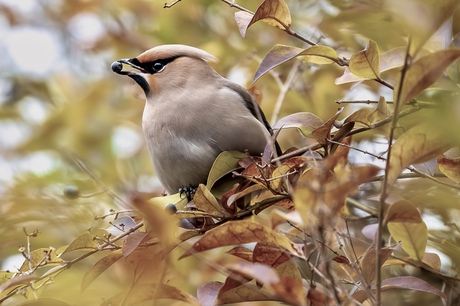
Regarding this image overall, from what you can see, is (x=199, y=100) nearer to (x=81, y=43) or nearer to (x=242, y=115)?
(x=242, y=115)

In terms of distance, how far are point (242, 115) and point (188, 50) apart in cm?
50

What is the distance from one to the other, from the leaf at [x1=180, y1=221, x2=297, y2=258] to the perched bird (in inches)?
39.7

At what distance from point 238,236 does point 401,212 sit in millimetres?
343

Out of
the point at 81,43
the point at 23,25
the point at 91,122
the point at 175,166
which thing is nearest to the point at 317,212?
the point at 175,166

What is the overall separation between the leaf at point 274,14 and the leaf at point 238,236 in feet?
2.00

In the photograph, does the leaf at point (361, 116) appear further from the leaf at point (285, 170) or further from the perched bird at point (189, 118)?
the perched bird at point (189, 118)

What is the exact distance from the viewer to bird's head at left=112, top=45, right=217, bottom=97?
2.98 metres

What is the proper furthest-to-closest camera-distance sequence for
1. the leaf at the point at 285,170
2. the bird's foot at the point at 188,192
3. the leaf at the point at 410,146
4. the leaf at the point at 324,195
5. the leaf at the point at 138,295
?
the bird's foot at the point at 188,192
the leaf at the point at 285,170
the leaf at the point at 138,295
the leaf at the point at 410,146
the leaf at the point at 324,195

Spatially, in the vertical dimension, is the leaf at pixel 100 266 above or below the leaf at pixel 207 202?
below

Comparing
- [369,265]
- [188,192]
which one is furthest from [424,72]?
[188,192]

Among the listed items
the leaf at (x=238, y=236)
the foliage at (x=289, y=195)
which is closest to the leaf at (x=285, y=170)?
the foliage at (x=289, y=195)

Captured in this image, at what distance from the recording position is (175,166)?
8.92 ft

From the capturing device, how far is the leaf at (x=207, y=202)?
6.23 feet

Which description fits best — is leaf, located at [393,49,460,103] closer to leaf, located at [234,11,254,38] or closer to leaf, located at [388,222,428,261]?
leaf, located at [388,222,428,261]
